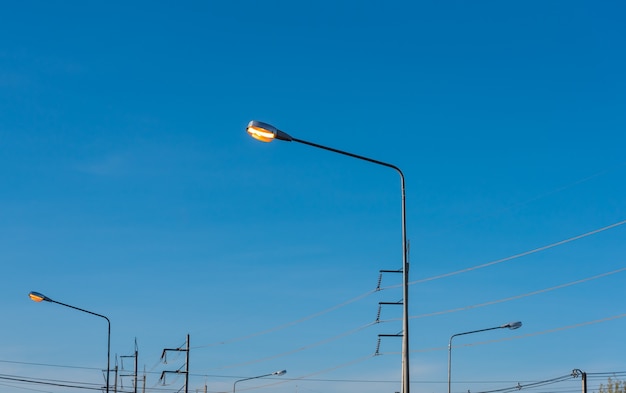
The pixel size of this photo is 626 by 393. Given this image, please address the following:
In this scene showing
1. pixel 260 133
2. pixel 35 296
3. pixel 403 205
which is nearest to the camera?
pixel 260 133

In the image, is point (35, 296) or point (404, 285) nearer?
point (404, 285)

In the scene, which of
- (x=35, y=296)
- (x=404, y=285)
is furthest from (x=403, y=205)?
(x=35, y=296)

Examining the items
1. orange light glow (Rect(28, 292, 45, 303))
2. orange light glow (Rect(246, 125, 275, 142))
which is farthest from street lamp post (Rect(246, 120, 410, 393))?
orange light glow (Rect(28, 292, 45, 303))

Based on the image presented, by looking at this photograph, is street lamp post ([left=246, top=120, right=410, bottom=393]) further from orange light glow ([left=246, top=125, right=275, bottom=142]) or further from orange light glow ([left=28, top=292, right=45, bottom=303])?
orange light glow ([left=28, top=292, right=45, bottom=303])

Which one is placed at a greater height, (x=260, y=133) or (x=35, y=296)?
(x=260, y=133)

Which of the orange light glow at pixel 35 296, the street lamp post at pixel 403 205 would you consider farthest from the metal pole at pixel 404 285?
the orange light glow at pixel 35 296

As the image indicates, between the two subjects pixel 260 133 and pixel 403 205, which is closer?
pixel 260 133

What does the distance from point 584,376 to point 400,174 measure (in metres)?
46.2

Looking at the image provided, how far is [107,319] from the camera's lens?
7462cm

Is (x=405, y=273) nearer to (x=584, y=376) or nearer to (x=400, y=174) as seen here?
(x=400, y=174)

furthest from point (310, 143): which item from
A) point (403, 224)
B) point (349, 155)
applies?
point (403, 224)

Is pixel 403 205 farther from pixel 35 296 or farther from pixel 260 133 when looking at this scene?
pixel 35 296

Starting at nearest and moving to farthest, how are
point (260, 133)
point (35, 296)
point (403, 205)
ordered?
point (260, 133) < point (403, 205) < point (35, 296)

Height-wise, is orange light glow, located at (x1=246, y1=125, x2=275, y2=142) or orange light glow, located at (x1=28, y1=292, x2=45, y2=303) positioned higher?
orange light glow, located at (x1=246, y1=125, x2=275, y2=142)
